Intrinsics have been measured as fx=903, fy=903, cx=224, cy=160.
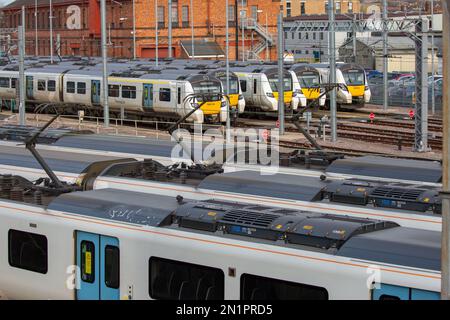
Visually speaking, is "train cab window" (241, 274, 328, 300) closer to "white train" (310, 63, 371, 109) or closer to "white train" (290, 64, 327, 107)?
"white train" (290, 64, 327, 107)

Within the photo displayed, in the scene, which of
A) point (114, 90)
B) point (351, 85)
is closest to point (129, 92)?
point (114, 90)

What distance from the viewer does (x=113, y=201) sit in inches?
527

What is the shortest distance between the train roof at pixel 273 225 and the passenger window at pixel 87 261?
45 centimetres

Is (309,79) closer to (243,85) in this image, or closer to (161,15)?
(243,85)

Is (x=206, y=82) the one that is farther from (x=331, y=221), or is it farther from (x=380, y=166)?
(x=331, y=221)

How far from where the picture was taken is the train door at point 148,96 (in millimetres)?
42312

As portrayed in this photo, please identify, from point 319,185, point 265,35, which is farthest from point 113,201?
point 265,35

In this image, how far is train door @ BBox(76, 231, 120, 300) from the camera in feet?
41.0

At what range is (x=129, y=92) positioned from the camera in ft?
143

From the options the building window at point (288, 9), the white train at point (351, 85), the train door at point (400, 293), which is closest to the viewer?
the train door at point (400, 293)

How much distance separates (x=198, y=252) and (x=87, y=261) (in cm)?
209

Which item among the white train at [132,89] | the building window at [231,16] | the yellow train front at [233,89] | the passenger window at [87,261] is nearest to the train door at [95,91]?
the white train at [132,89]

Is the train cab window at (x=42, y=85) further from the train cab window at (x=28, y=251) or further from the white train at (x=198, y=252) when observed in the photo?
the train cab window at (x=28, y=251)
